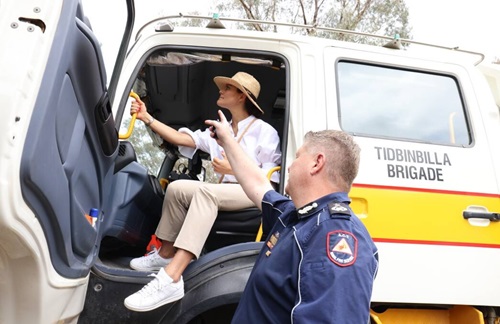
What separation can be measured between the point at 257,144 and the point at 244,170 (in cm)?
62

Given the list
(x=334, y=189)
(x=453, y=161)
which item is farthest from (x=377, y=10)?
(x=334, y=189)

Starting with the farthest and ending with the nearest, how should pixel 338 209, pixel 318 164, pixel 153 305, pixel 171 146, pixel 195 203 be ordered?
pixel 171 146
pixel 195 203
pixel 153 305
pixel 318 164
pixel 338 209

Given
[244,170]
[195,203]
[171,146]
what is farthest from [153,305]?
[171,146]

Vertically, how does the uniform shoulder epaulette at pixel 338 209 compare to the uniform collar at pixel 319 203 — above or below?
below

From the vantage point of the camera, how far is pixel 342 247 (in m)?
1.25

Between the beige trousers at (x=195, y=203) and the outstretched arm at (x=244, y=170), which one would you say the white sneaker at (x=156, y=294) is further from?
the outstretched arm at (x=244, y=170)

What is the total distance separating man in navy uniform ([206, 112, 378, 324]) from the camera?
118 cm

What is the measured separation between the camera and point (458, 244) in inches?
88.8

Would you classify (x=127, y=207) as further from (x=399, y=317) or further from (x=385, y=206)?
(x=399, y=317)

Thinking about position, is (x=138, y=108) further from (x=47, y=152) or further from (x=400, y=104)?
(x=400, y=104)

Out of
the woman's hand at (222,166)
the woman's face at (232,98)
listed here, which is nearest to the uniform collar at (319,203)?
the woman's hand at (222,166)

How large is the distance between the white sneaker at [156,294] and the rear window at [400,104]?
1.18 meters

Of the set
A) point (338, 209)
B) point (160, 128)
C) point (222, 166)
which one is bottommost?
point (338, 209)

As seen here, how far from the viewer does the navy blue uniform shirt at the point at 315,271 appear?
1.17m
